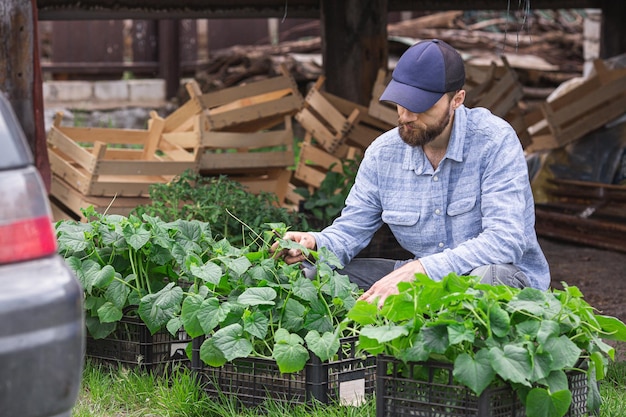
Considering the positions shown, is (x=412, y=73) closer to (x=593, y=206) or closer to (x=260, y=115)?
(x=260, y=115)

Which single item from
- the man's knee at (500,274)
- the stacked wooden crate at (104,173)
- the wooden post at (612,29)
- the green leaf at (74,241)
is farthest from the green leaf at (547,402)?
the wooden post at (612,29)

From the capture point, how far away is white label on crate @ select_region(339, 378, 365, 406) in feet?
13.0

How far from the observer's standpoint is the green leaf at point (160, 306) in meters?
4.07

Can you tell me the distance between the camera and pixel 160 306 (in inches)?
161

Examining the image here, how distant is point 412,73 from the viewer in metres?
4.08

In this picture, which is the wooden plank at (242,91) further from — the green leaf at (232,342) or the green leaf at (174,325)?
the green leaf at (232,342)

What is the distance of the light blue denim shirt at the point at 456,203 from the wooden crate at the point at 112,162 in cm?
282

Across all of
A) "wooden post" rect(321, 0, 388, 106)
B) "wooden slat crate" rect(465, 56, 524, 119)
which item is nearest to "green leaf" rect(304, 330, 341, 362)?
"wooden slat crate" rect(465, 56, 524, 119)

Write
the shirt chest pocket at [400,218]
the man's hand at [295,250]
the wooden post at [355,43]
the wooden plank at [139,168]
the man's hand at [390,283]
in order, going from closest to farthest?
the man's hand at [390,283]
the man's hand at [295,250]
the shirt chest pocket at [400,218]
the wooden plank at [139,168]
the wooden post at [355,43]

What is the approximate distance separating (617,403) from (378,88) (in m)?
4.24

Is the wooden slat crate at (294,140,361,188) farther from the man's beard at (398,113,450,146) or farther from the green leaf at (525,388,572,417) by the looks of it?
the green leaf at (525,388,572,417)

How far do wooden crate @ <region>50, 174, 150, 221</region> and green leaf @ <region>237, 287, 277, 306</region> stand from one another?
10.8 feet

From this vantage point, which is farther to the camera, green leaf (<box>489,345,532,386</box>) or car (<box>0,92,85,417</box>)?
green leaf (<box>489,345,532,386</box>)

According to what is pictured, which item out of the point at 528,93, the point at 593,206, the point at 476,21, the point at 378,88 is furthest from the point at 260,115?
the point at 476,21
